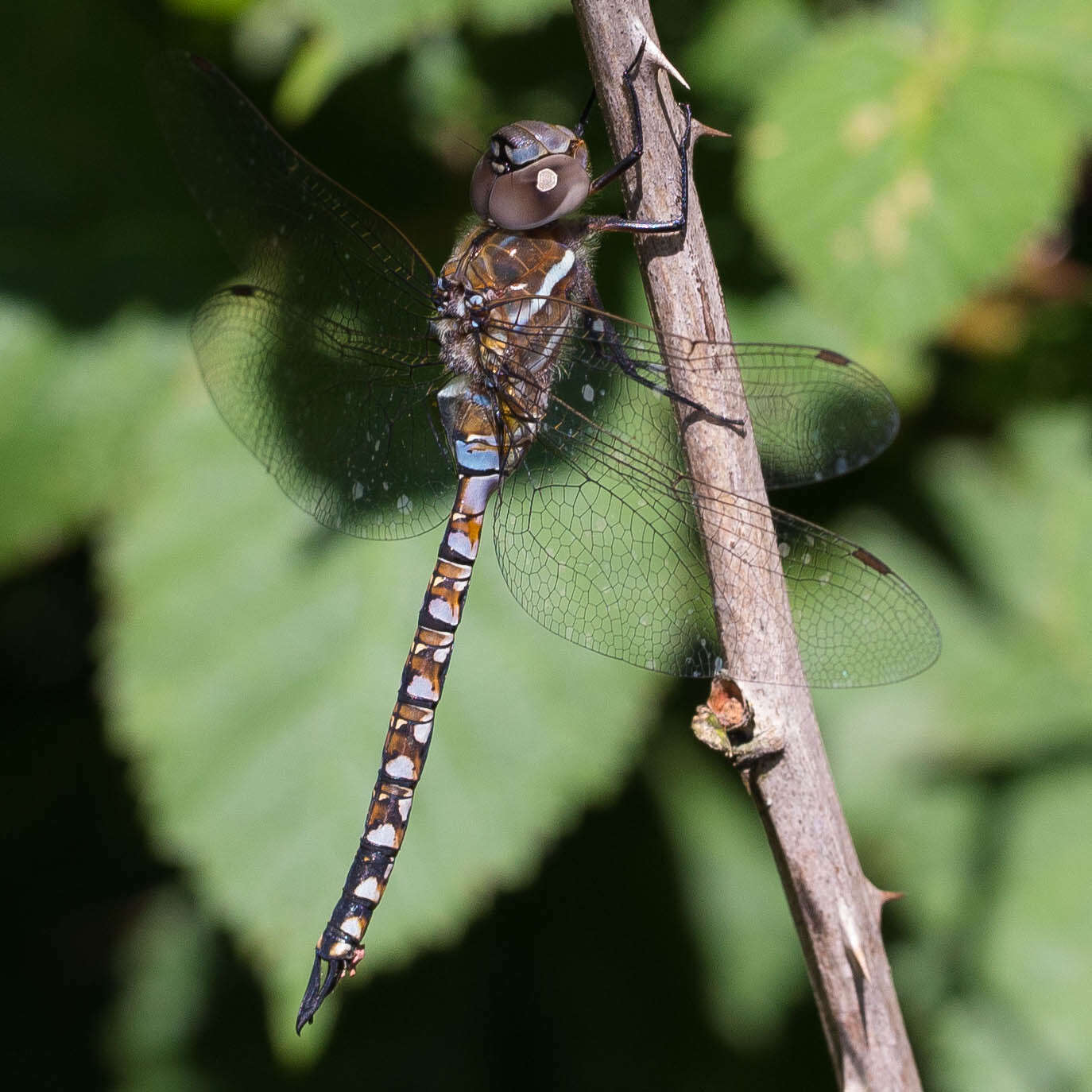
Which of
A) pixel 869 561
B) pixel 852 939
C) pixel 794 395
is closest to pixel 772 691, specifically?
pixel 852 939

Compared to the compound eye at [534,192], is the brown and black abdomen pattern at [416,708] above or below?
below

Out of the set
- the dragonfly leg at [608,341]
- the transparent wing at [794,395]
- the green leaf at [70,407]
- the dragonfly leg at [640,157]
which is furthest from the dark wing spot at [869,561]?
the green leaf at [70,407]

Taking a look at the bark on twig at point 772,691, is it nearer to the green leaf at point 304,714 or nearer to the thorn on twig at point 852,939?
the thorn on twig at point 852,939

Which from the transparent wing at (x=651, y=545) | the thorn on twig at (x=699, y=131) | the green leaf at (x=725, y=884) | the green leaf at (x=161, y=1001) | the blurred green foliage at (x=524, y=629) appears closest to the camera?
the thorn on twig at (x=699, y=131)

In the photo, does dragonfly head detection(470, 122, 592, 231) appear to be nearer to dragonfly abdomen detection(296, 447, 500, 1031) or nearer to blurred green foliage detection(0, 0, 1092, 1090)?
dragonfly abdomen detection(296, 447, 500, 1031)

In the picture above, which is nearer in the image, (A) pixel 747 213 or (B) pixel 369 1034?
(A) pixel 747 213

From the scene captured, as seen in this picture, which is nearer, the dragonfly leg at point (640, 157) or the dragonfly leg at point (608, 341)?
the dragonfly leg at point (640, 157)

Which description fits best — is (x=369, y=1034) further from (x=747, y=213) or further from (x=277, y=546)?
(x=747, y=213)

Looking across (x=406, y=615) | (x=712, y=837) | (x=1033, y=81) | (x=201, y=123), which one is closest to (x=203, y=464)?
(x=406, y=615)
